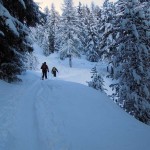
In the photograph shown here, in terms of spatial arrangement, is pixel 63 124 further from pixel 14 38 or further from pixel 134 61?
pixel 134 61

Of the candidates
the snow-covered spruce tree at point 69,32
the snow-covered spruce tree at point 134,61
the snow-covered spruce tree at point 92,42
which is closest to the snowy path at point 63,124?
the snow-covered spruce tree at point 134,61

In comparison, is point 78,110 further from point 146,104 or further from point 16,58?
point 146,104

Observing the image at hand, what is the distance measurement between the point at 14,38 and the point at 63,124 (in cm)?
635

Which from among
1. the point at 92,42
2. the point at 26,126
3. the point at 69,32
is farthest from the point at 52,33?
the point at 26,126

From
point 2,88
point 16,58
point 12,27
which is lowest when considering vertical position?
point 2,88

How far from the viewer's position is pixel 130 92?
738 inches

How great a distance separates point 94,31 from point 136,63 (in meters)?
48.4

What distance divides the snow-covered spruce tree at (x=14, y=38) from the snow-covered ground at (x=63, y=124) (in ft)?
4.25

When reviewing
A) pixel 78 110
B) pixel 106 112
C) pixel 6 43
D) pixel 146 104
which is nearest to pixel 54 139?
pixel 78 110

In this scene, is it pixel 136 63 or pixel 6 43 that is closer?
pixel 6 43

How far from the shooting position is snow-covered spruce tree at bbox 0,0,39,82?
14036 mm

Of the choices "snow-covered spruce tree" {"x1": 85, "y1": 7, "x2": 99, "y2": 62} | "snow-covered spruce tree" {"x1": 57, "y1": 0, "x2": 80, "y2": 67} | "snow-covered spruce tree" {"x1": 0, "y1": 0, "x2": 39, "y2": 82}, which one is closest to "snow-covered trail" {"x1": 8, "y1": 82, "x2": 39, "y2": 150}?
"snow-covered spruce tree" {"x1": 0, "y1": 0, "x2": 39, "y2": 82}

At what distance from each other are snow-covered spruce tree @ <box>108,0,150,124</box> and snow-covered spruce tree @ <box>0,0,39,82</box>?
612 centimetres

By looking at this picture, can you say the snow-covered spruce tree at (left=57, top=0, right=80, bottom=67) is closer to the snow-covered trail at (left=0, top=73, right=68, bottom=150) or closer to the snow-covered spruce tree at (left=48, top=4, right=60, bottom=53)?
the snow-covered spruce tree at (left=48, top=4, right=60, bottom=53)
